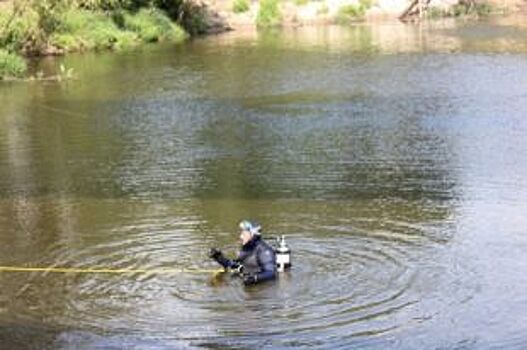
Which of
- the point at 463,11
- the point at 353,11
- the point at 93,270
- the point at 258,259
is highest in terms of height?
the point at 353,11

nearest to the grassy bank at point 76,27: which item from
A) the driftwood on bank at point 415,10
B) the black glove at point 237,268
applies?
the driftwood on bank at point 415,10

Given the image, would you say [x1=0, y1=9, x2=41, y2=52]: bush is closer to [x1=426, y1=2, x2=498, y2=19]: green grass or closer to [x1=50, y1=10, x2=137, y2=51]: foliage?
[x1=50, y1=10, x2=137, y2=51]: foliage

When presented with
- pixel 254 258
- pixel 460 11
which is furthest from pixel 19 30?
pixel 460 11

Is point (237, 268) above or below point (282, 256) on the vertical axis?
below

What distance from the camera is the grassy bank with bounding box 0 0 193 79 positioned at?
195 feet

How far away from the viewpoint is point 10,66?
54.2 metres

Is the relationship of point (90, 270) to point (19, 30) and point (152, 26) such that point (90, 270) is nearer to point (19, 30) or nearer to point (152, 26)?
point (19, 30)

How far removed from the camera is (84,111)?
43406 millimetres

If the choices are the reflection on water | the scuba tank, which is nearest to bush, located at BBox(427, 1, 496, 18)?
the reflection on water

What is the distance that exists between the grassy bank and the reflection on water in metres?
7.84

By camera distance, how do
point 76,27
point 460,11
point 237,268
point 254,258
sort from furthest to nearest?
point 460,11 → point 76,27 → point 237,268 → point 254,258

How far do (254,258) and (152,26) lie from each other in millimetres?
59950

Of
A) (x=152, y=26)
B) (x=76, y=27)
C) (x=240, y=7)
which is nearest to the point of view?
(x=76, y=27)

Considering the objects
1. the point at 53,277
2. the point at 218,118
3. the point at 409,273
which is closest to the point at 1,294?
the point at 53,277
